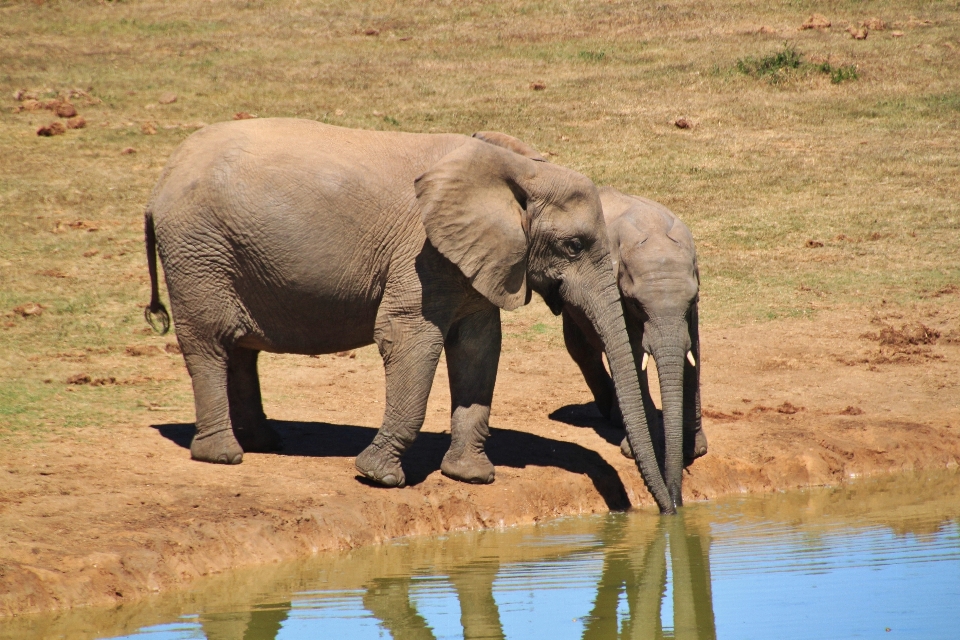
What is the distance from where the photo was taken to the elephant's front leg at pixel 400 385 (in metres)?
8.48

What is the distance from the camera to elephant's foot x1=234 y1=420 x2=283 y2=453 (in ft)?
31.0

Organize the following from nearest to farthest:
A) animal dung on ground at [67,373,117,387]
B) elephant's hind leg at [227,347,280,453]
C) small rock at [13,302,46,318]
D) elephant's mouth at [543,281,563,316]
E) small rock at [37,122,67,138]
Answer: elephant's mouth at [543,281,563,316] < elephant's hind leg at [227,347,280,453] < animal dung on ground at [67,373,117,387] < small rock at [13,302,46,318] < small rock at [37,122,67,138]

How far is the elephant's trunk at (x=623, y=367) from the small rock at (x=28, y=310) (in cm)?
732

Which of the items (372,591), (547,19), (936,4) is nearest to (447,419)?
(372,591)

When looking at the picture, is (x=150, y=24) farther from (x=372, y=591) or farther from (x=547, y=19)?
(x=372, y=591)

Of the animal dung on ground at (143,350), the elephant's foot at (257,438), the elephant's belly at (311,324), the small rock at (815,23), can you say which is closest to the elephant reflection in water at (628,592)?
the elephant's belly at (311,324)

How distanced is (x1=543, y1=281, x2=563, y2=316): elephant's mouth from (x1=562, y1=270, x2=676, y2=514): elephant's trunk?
0.54 ft

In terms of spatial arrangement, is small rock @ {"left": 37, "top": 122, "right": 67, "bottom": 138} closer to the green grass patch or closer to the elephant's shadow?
the elephant's shadow

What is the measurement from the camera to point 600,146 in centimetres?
2020

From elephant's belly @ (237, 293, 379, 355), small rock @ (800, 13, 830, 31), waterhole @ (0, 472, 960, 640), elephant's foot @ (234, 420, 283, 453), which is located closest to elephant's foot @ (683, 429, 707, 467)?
waterhole @ (0, 472, 960, 640)

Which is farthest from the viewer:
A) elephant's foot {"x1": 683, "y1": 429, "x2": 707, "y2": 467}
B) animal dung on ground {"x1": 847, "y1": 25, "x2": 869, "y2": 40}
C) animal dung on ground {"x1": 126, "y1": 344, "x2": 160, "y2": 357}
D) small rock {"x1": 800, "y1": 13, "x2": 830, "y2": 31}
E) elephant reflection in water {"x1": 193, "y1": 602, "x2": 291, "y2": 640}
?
small rock {"x1": 800, "y1": 13, "x2": 830, "y2": 31}

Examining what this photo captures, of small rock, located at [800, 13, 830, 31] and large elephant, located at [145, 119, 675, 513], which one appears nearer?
large elephant, located at [145, 119, 675, 513]

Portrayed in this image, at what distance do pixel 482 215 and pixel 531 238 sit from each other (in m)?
0.41

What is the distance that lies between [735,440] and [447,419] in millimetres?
2418
